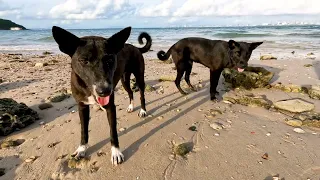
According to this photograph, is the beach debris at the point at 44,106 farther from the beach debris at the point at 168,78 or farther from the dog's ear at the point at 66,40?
the beach debris at the point at 168,78

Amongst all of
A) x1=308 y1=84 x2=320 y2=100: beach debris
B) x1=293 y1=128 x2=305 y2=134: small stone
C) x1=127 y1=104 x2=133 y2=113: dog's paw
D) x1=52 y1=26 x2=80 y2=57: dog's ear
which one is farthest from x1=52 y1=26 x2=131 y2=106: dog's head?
x1=308 y1=84 x2=320 y2=100: beach debris

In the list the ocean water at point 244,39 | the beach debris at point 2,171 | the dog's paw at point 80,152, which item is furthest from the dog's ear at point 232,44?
the ocean water at point 244,39

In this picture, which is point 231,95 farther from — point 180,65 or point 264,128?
point 264,128

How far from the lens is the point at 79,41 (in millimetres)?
3266

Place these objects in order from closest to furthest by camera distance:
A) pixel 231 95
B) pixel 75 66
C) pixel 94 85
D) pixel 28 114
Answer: pixel 94 85 < pixel 75 66 < pixel 28 114 < pixel 231 95

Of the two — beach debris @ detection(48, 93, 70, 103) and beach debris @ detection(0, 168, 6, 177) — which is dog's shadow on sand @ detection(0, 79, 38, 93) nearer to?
beach debris @ detection(48, 93, 70, 103)

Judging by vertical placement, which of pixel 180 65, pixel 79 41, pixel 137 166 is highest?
pixel 79 41

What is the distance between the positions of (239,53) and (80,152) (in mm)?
4321

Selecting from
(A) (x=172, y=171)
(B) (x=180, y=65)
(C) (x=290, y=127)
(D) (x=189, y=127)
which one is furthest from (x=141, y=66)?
(C) (x=290, y=127)

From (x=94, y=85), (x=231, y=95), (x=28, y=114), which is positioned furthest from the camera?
(x=231, y=95)

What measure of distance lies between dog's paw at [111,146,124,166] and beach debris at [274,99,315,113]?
3.64m

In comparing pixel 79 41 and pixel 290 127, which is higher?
pixel 79 41

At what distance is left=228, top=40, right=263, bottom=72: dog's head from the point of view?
6.46 metres

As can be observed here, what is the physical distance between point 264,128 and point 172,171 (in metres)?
2.15
